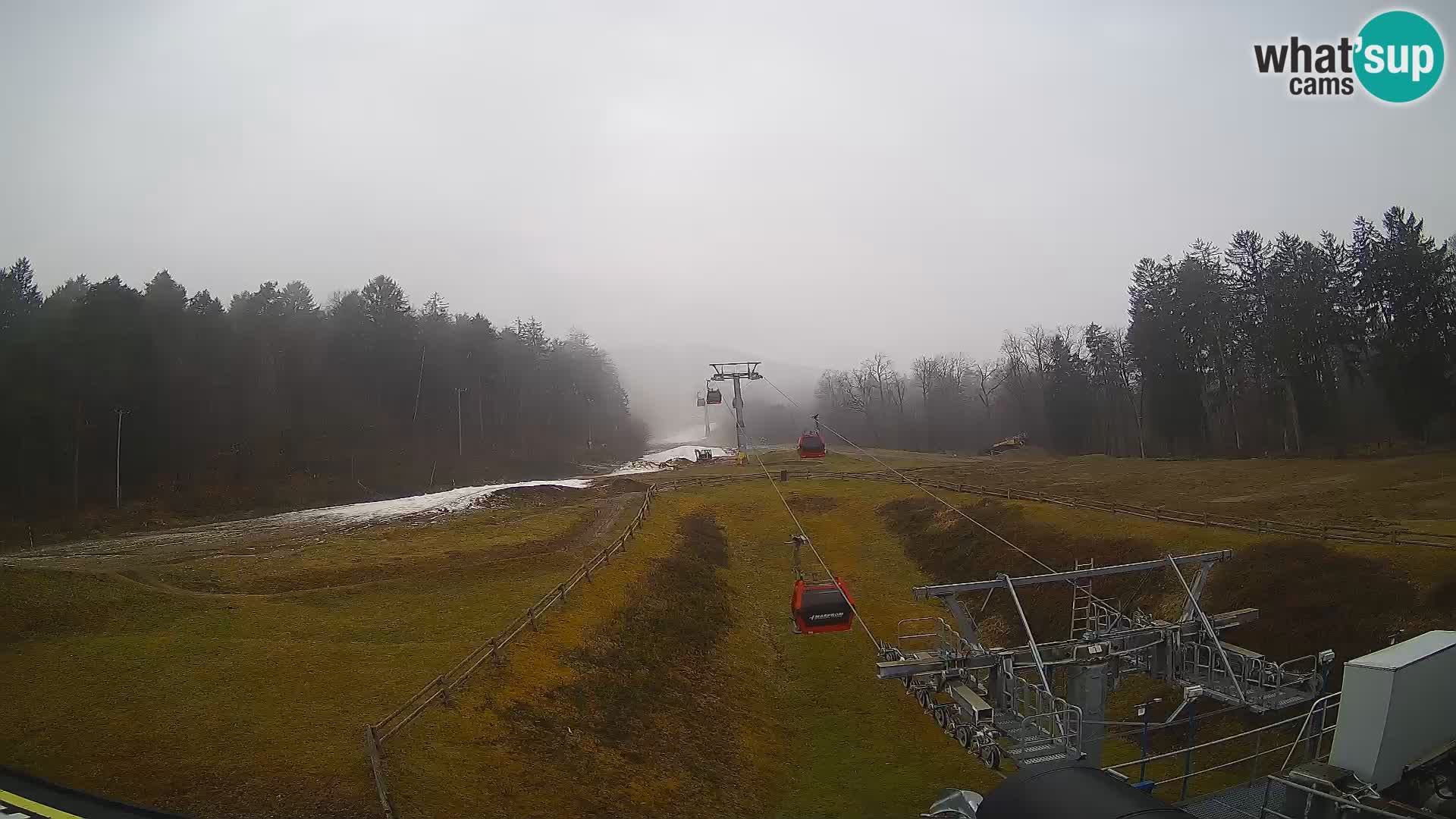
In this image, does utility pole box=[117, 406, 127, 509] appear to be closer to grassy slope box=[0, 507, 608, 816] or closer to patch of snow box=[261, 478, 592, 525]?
patch of snow box=[261, 478, 592, 525]

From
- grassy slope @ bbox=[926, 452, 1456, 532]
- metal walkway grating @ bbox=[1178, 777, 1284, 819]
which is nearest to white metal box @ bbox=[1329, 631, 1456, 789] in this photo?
metal walkway grating @ bbox=[1178, 777, 1284, 819]

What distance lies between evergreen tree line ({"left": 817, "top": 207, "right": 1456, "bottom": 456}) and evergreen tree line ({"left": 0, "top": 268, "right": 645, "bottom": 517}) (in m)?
73.0

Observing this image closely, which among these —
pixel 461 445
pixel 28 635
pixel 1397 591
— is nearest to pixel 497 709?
pixel 28 635

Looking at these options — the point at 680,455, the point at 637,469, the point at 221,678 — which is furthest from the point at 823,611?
the point at 680,455

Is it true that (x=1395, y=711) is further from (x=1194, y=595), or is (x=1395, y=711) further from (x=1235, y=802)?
(x=1194, y=595)

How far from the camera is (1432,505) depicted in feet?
98.6

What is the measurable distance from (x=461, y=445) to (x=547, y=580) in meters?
65.7

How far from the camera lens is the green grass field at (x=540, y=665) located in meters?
15.2

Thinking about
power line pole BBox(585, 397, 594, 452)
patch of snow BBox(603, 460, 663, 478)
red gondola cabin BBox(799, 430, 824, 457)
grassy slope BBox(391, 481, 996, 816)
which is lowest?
grassy slope BBox(391, 481, 996, 816)

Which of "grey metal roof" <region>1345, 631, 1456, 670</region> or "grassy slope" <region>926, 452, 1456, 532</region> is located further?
"grassy slope" <region>926, 452, 1456, 532</region>

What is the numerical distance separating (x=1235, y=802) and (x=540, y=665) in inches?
698

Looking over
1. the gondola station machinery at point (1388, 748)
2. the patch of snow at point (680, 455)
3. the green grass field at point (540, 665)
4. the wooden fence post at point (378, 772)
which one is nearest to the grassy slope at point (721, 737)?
the green grass field at point (540, 665)

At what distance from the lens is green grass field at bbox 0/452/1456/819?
15.2 meters

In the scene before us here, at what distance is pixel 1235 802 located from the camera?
11.4 m
